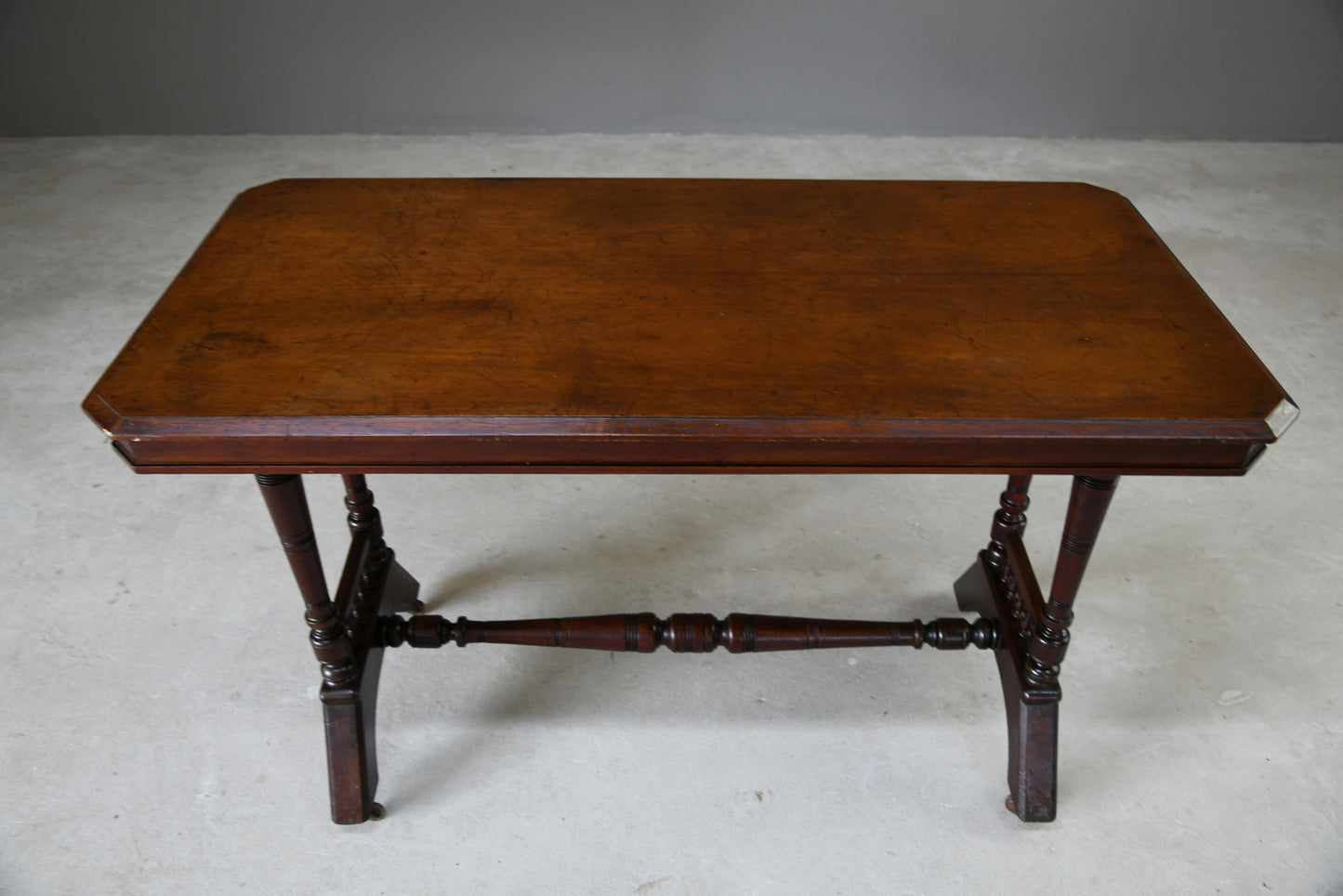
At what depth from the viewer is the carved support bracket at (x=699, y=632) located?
1917mm

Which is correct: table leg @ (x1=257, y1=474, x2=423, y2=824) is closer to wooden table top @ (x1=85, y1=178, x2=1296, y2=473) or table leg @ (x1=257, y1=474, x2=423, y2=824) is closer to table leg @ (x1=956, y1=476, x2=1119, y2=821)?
wooden table top @ (x1=85, y1=178, x2=1296, y2=473)

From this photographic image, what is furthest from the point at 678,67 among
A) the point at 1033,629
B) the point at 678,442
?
the point at 678,442

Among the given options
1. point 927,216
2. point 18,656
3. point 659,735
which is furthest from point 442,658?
point 927,216

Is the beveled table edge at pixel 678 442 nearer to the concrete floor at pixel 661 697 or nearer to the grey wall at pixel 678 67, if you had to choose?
the concrete floor at pixel 661 697

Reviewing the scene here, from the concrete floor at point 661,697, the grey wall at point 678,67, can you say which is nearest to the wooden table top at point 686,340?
the concrete floor at point 661,697

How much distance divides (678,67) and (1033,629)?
337 cm

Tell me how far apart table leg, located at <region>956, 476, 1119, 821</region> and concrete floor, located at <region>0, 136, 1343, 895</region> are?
3.3 inches

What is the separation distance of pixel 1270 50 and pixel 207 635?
15.5ft

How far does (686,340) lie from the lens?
1.55 metres

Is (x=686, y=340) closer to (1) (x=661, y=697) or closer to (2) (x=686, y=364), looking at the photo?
(2) (x=686, y=364)

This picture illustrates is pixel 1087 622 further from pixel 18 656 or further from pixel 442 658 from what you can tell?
pixel 18 656

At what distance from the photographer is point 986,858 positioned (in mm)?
1783

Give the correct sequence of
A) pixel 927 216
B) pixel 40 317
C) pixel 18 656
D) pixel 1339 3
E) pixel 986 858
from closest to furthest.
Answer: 1. pixel 986 858
2. pixel 927 216
3. pixel 18 656
4. pixel 40 317
5. pixel 1339 3

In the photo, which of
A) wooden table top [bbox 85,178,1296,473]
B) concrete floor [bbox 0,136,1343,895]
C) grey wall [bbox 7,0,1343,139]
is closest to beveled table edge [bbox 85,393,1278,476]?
wooden table top [bbox 85,178,1296,473]
